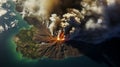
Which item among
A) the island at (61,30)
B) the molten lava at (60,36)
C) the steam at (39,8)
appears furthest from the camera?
the steam at (39,8)

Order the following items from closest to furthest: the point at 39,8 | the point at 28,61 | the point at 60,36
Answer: the point at 28,61, the point at 60,36, the point at 39,8

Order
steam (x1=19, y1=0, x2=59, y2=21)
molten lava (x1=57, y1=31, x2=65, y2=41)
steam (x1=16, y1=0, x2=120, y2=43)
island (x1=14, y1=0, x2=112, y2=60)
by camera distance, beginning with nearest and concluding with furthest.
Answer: island (x1=14, y1=0, x2=112, y2=60), steam (x1=16, y1=0, x2=120, y2=43), molten lava (x1=57, y1=31, x2=65, y2=41), steam (x1=19, y1=0, x2=59, y2=21)

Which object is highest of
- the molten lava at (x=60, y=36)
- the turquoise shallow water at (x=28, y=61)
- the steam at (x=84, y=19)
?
the steam at (x=84, y=19)

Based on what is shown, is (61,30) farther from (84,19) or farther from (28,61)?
(28,61)

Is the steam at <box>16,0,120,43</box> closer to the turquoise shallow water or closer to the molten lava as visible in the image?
the molten lava

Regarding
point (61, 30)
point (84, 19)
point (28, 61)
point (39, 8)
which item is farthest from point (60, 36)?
point (39, 8)

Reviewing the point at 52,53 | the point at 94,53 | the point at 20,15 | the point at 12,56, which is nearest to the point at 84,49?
the point at 94,53

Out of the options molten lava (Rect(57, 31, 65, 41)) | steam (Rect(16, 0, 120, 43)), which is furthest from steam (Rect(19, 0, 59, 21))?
molten lava (Rect(57, 31, 65, 41))

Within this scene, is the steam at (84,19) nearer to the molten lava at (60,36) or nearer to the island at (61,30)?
the island at (61,30)

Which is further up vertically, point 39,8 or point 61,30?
point 39,8

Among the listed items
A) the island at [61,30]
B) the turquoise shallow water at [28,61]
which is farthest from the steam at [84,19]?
the turquoise shallow water at [28,61]

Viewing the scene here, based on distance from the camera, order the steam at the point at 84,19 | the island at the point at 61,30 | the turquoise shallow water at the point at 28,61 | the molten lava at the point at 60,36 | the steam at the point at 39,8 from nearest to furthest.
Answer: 1. the turquoise shallow water at the point at 28,61
2. the island at the point at 61,30
3. the steam at the point at 84,19
4. the molten lava at the point at 60,36
5. the steam at the point at 39,8
